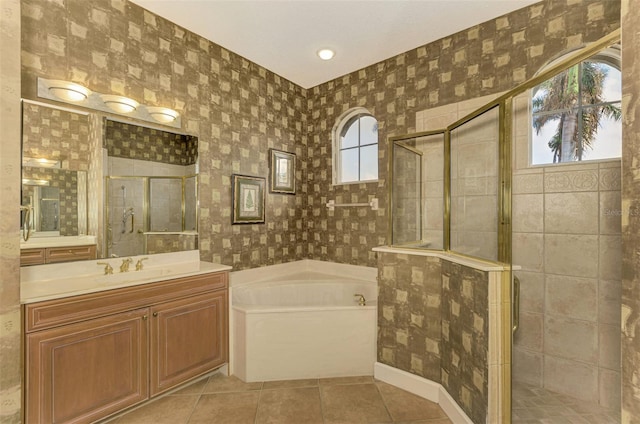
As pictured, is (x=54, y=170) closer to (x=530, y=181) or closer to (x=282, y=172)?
(x=282, y=172)

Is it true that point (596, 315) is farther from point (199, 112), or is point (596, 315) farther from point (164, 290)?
point (199, 112)

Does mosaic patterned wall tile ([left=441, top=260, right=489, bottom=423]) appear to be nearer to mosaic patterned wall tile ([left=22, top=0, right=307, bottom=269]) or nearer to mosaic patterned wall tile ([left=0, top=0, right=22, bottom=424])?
mosaic patterned wall tile ([left=22, top=0, right=307, bottom=269])

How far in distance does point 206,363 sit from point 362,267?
5.63ft

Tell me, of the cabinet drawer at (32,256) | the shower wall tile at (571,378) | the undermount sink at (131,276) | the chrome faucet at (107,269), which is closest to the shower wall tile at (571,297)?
the shower wall tile at (571,378)

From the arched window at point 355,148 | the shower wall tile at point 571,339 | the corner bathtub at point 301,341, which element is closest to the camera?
the shower wall tile at point 571,339

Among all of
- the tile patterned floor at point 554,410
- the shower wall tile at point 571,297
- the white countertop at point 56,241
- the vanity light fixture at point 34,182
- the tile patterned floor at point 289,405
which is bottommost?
the tile patterned floor at point 289,405

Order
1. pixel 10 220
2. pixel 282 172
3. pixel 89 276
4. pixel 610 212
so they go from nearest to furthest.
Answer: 1. pixel 10 220
2. pixel 610 212
3. pixel 89 276
4. pixel 282 172

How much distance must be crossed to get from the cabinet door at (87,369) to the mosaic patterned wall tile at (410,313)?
173 cm

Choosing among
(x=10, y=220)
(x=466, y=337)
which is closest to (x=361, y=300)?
(x=466, y=337)

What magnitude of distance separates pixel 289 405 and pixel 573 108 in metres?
2.80

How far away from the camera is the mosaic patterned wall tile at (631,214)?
749 mm

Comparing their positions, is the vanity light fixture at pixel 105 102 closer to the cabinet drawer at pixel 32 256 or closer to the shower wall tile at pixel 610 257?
the cabinet drawer at pixel 32 256

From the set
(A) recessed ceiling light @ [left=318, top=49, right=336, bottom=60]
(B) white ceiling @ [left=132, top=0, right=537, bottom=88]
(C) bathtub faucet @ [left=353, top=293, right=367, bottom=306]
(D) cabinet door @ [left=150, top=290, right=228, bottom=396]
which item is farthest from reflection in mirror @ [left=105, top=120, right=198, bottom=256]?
(C) bathtub faucet @ [left=353, top=293, right=367, bottom=306]

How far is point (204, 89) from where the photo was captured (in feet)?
8.60
